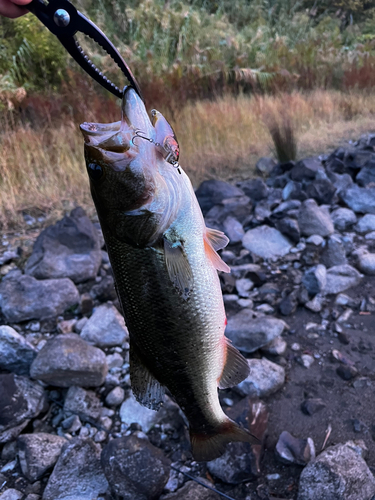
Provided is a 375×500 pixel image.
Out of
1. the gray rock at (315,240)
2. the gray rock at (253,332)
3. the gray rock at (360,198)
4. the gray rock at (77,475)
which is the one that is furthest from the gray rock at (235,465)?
the gray rock at (360,198)

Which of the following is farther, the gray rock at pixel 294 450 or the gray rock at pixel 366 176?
the gray rock at pixel 366 176

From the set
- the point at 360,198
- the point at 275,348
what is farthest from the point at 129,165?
the point at 360,198

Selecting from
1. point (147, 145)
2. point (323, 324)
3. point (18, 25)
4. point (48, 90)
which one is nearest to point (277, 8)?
point (18, 25)

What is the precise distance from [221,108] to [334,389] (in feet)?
20.7

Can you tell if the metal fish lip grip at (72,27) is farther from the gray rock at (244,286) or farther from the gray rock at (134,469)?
the gray rock at (244,286)

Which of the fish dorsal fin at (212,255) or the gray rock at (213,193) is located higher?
the fish dorsal fin at (212,255)

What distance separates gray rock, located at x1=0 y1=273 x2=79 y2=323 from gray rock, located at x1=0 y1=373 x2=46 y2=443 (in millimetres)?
755

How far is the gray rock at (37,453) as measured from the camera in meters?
2.22

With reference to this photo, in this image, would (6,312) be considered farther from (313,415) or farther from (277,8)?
(277,8)

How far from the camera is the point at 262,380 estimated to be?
2596mm

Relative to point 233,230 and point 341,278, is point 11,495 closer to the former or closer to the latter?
point 341,278

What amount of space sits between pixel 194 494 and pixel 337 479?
0.70 meters

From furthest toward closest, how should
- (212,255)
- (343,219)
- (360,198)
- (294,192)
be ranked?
1. (294,192)
2. (360,198)
3. (343,219)
4. (212,255)

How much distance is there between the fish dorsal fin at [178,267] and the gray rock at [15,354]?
197 centimetres
